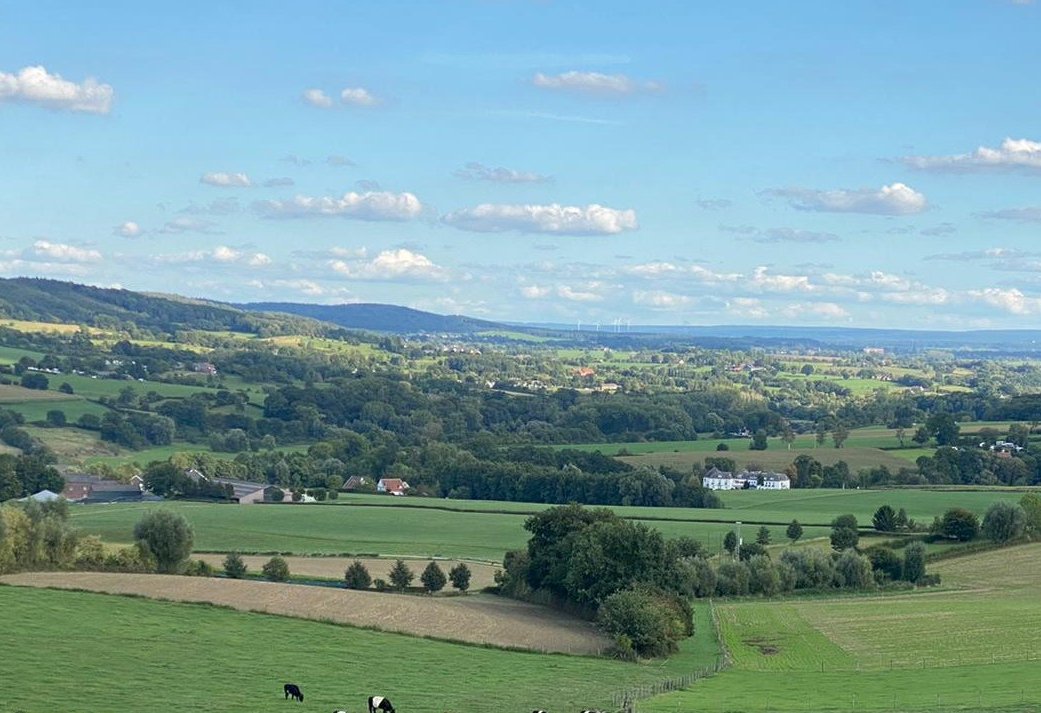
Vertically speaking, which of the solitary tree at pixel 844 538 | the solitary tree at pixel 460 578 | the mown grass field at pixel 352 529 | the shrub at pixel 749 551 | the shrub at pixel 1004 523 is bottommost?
the mown grass field at pixel 352 529

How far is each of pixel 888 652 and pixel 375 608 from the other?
22.3 m

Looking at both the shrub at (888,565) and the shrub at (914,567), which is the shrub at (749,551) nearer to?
the shrub at (888,565)

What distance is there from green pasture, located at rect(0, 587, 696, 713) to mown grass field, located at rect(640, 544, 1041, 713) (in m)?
3.98

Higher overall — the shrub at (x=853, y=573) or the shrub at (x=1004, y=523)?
the shrub at (x=1004, y=523)

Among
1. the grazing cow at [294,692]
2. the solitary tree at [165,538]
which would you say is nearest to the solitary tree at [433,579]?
the solitary tree at [165,538]

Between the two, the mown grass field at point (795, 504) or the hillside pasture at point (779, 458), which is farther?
the hillside pasture at point (779, 458)

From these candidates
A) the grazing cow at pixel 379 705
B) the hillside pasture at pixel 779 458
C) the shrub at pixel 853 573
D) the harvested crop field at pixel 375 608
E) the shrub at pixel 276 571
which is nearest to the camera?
the grazing cow at pixel 379 705

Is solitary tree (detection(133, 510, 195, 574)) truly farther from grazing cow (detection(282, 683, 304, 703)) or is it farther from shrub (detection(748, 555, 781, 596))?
grazing cow (detection(282, 683, 304, 703))

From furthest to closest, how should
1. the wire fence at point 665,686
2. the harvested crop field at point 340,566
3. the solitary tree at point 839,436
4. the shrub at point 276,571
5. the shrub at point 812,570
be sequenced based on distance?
the solitary tree at point 839,436 → the shrub at point 812,570 → the harvested crop field at point 340,566 → the shrub at point 276,571 → the wire fence at point 665,686

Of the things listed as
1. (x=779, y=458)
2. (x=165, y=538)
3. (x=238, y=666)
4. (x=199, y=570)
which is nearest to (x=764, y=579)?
(x=199, y=570)

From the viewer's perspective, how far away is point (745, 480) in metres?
143

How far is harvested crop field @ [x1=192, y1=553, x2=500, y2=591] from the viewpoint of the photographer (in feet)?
274

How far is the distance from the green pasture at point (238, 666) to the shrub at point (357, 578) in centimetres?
1770

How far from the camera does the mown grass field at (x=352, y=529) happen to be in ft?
317
